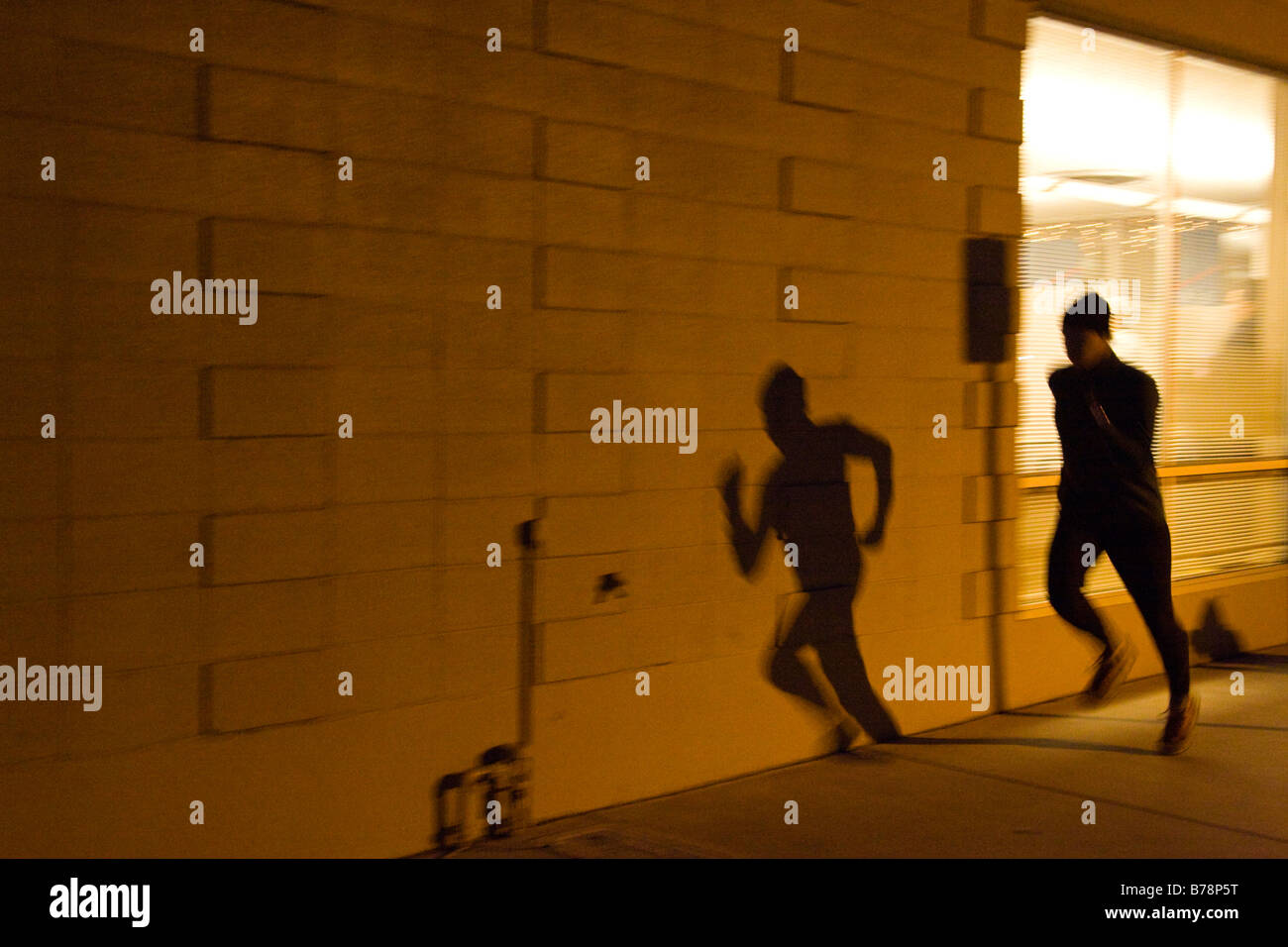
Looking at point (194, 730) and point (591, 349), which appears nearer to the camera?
point (194, 730)

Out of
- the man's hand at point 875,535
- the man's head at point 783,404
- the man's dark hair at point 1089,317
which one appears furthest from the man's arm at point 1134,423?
the man's head at point 783,404

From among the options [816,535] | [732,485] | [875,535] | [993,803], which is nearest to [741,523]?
[732,485]

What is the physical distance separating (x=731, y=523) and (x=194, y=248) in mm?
2589

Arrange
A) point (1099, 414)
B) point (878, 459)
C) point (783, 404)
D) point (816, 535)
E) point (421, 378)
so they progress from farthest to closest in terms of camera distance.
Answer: point (878, 459), point (816, 535), point (783, 404), point (1099, 414), point (421, 378)

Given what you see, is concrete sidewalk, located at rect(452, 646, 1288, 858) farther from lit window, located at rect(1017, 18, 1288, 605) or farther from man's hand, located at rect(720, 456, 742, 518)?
lit window, located at rect(1017, 18, 1288, 605)

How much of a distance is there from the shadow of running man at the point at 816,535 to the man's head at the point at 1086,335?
101cm

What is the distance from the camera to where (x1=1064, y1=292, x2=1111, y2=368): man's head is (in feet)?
19.6

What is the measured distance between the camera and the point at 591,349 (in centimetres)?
541

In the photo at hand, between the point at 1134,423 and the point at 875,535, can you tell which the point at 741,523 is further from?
the point at 1134,423

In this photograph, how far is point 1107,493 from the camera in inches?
231

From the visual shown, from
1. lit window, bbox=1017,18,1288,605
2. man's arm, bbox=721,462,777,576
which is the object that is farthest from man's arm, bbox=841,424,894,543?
lit window, bbox=1017,18,1288,605

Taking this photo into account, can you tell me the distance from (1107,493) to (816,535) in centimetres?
129
